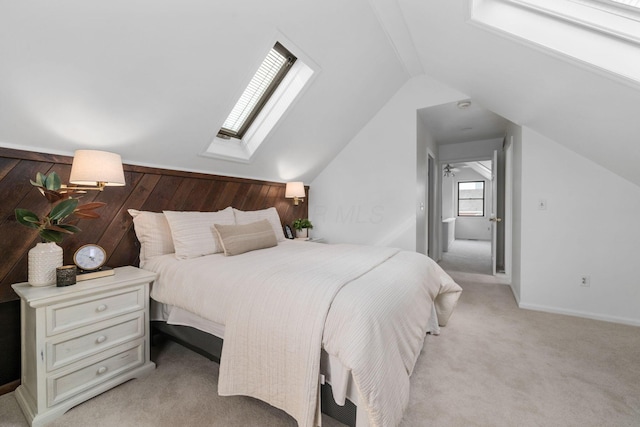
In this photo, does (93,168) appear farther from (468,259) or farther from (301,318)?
(468,259)

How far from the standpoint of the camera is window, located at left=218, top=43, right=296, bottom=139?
263cm

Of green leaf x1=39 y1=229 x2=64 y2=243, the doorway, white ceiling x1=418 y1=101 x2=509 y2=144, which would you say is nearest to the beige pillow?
green leaf x1=39 y1=229 x2=64 y2=243

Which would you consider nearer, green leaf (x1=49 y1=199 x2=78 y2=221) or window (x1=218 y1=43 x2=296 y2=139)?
green leaf (x1=49 y1=199 x2=78 y2=221)

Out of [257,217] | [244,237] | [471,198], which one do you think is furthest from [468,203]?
[244,237]

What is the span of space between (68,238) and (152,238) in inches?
19.9

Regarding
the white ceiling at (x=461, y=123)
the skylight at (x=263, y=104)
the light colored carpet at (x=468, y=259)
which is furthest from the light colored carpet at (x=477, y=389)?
the white ceiling at (x=461, y=123)

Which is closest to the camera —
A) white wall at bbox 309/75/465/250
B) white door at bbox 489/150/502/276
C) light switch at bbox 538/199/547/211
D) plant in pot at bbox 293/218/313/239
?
light switch at bbox 538/199/547/211

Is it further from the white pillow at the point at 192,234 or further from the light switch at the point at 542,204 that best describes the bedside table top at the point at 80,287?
the light switch at the point at 542,204

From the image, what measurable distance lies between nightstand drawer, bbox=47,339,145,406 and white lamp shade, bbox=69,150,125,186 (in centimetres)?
108

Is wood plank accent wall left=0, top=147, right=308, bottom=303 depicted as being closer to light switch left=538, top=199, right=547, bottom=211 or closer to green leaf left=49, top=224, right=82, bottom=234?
green leaf left=49, top=224, right=82, bottom=234

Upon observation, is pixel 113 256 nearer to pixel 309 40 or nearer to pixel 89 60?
pixel 89 60

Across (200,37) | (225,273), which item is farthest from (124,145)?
(225,273)

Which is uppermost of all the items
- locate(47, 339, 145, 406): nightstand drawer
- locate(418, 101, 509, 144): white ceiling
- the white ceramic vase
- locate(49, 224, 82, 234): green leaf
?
locate(418, 101, 509, 144): white ceiling

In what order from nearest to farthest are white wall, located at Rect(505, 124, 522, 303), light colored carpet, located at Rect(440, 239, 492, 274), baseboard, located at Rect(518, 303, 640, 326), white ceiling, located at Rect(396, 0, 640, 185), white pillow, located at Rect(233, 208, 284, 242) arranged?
white ceiling, located at Rect(396, 0, 640, 185) < baseboard, located at Rect(518, 303, 640, 326) < white pillow, located at Rect(233, 208, 284, 242) < white wall, located at Rect(505, 124, 522, 303) < light colored carpet, located at Rect(440, 239, 492, 274)
